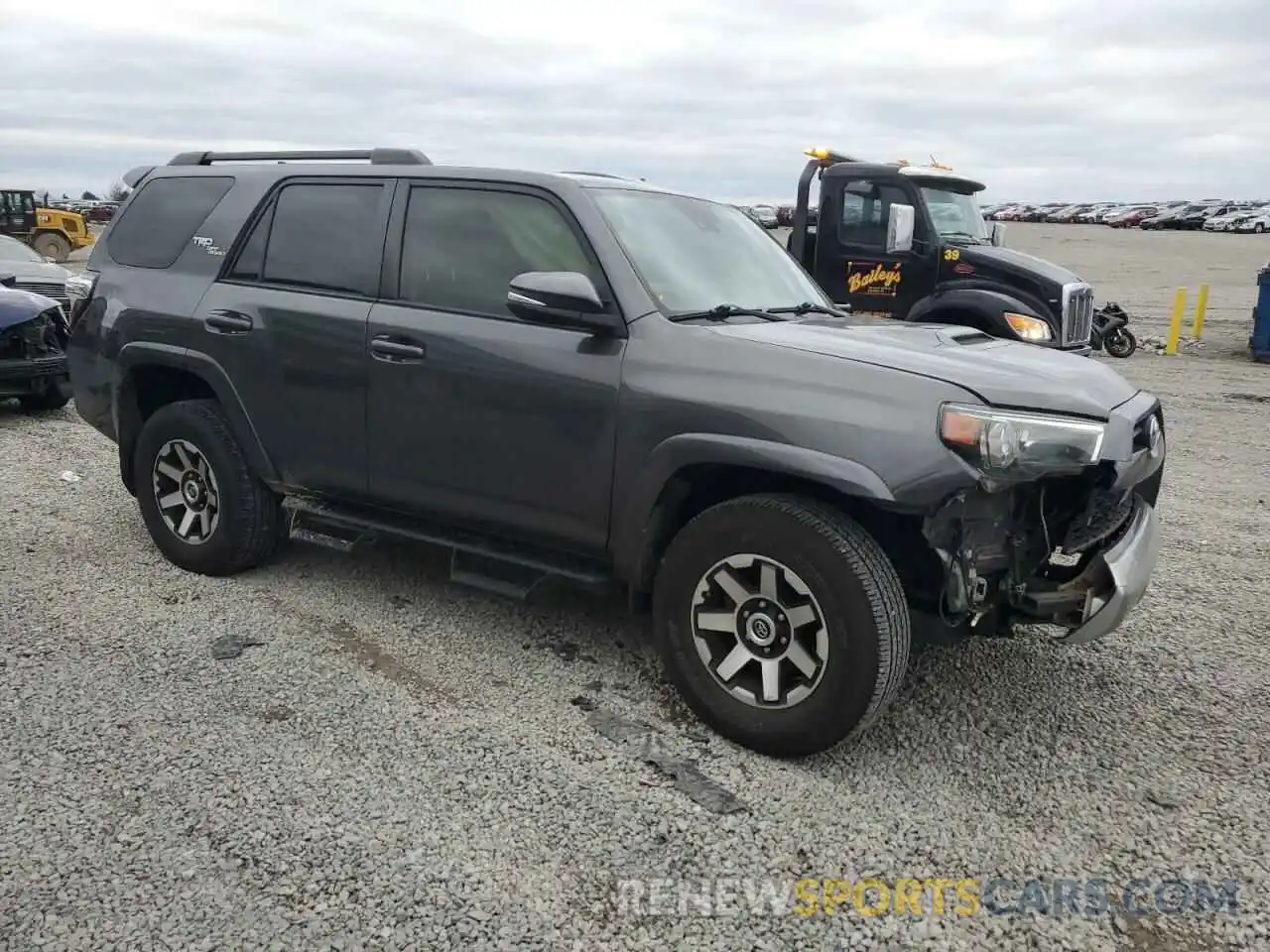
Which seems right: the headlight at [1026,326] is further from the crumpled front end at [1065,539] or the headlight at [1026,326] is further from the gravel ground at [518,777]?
the crumpled front end at [1065,539]

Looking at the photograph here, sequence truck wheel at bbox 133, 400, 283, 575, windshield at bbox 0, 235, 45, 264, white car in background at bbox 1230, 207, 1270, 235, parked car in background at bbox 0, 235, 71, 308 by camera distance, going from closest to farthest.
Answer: truck wheel at bbox 133, 400, 283, 575 → parked car in background at bbox 0, 235, 71, 308 → windshield at bbox 0, 235, 45, 264 → white car in background at bbox 1230, 207, 1270, 235

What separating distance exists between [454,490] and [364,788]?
122 centimetres

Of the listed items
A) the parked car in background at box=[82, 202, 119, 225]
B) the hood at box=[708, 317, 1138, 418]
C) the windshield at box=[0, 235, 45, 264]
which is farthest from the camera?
the parked car in background at box=[82, 202, 119, 225]

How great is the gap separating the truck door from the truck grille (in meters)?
1.31

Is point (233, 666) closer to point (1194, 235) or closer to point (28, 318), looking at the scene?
point (28, 318)

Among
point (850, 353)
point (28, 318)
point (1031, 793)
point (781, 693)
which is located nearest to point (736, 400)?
point (850, 353)

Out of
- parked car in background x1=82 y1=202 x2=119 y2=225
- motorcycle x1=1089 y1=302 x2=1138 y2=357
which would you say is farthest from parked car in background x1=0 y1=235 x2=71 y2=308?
parked car in background x1=82 y1=202 x2=119 y2=225

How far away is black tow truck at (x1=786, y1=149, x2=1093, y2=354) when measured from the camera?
9570 millimetres

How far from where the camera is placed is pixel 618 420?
11.2 ft

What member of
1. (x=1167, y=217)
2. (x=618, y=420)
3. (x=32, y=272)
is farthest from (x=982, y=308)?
(x=1167, y=217)

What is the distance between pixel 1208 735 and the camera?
348 centimetres

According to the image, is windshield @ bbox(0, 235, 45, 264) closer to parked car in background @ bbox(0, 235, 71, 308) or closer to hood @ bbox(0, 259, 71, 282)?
parked car in background @ bbox(0, 235, 71, 308)

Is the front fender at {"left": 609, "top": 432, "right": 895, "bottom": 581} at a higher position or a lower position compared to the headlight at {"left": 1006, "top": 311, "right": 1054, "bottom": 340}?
lower

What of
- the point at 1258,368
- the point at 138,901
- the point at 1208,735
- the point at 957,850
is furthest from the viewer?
the point at 1258,368
